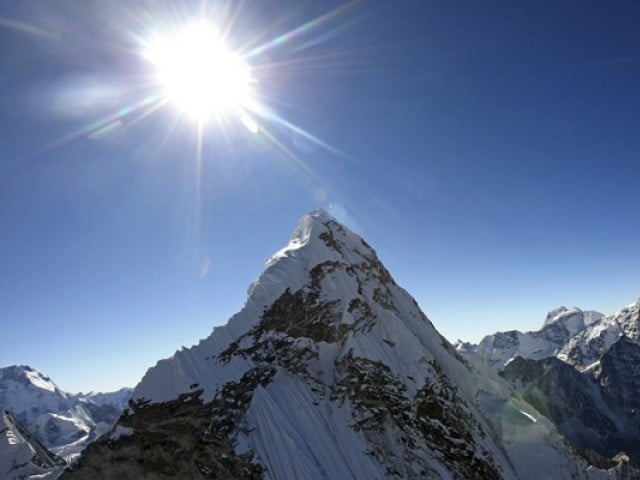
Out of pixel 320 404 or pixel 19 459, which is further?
pixel 19 459

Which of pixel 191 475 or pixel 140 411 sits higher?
pixel 140 411

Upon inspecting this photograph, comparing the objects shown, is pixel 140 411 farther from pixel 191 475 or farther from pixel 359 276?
pixel 359 276

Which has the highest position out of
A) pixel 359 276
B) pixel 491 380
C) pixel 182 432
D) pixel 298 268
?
pixel 298 268

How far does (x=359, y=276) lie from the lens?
56562 mm

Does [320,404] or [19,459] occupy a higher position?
[19,459]

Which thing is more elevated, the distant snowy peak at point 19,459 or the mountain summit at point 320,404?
the distant snowy peak at point 19,459

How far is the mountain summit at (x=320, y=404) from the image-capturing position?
34562mm

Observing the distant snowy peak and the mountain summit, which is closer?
the mountain summit

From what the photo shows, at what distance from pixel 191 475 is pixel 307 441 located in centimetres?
1141

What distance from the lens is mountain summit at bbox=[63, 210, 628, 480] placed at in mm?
34562

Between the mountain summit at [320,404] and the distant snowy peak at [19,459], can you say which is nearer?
the mountain summit at [320,404]

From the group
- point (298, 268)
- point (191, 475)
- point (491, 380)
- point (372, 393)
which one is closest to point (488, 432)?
point (491, 380)

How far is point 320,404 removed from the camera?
41438 millimetres

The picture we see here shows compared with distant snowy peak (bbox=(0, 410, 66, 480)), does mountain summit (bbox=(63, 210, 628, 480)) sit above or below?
below
